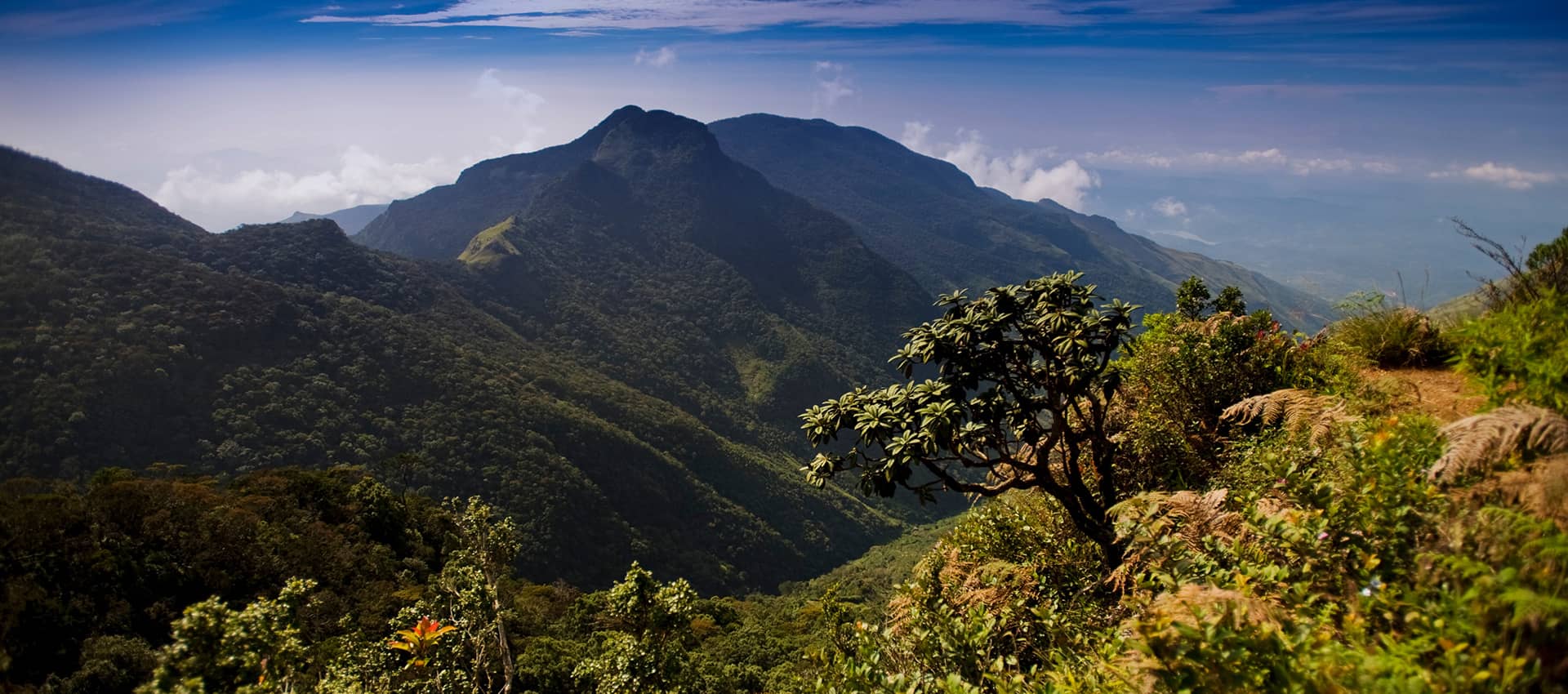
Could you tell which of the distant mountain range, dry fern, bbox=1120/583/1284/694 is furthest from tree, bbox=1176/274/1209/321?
the distant mountain range

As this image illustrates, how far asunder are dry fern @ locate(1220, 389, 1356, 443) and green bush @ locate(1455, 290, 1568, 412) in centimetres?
113

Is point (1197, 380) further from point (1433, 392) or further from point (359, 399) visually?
point (359, 399)

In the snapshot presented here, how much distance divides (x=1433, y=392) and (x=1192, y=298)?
1070 centimetres

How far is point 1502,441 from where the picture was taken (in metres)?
4.02

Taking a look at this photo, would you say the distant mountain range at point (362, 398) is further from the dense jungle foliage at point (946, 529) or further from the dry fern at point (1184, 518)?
the dry fern at point (1184, 518)

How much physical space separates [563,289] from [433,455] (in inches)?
4099

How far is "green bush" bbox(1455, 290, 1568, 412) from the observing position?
4.58 m

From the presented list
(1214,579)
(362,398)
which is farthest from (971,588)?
(362,398)

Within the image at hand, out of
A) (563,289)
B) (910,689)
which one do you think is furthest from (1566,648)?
(563,289)

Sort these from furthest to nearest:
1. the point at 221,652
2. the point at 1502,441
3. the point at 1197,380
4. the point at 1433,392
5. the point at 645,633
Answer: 1. the point at 645,633
2. the point at 1197,380
3. the point at 1433,392
4. the point at 221,652
5. the point at 1502,441

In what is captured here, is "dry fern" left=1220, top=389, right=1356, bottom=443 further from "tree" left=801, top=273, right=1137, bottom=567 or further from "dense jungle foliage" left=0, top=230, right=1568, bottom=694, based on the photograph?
"tree" left=801, top=273, right=1137, bottom=567

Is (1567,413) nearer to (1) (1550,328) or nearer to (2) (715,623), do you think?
(1) (1550,328)

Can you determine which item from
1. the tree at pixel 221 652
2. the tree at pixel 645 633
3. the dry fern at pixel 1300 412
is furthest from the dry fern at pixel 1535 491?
the tree at pixel 645 633

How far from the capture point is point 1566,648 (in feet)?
9.12
